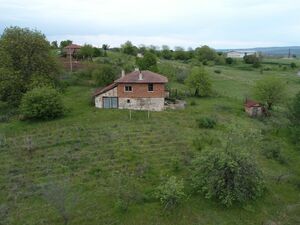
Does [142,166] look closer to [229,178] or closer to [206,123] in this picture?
[229,178]

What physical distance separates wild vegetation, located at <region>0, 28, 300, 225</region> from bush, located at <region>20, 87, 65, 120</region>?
148 mm

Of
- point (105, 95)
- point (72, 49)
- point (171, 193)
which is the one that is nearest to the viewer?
point (171, 193)

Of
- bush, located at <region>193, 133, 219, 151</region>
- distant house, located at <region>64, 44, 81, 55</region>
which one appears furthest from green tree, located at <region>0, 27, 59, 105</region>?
distant house, located at <region>64, 44, 81, 55</region>

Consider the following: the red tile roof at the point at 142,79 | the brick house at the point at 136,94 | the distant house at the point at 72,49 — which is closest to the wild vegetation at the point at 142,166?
the brick house at the point at 136,94

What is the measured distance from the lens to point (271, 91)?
49.4 meters

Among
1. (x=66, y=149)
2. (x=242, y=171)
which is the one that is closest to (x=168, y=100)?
(x=66, y=149)

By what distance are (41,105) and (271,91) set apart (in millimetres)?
28079

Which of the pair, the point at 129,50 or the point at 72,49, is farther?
the point at 129,50

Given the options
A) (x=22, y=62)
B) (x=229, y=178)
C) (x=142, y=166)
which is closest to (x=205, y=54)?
(x=22, y=62)

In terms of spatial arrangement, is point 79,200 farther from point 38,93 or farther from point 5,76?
point 5,76

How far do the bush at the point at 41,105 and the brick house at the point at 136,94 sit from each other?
5951 mm

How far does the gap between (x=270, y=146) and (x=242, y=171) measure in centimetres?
887

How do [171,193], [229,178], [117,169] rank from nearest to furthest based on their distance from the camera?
[171,193] < [229,178] < [117,169]

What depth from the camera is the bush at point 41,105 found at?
39.6 metres
